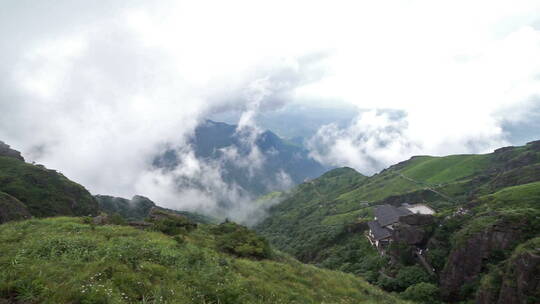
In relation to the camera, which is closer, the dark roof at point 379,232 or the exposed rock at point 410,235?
the exposed rock at point 410,235

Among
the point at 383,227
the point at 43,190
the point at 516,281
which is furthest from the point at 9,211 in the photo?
the point at 383,227

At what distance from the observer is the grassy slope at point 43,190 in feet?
278

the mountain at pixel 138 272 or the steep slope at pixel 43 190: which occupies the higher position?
the steep slope at pixel 43 190

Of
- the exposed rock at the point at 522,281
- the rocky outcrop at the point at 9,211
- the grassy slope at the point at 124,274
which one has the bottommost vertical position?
the exposed rock at the point at 522,281

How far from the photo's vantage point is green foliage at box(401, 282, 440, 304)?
1275 inches

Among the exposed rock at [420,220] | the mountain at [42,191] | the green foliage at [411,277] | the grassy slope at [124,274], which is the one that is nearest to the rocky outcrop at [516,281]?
the green foliage at [411,277]

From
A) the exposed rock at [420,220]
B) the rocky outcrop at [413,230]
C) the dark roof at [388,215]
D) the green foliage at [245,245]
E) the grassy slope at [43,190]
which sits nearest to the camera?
the green foliage at [245,245]

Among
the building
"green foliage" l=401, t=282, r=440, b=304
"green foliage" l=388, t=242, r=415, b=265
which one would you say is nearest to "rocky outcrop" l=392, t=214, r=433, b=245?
"green foliage" l=388, t=242, r=415, b=265

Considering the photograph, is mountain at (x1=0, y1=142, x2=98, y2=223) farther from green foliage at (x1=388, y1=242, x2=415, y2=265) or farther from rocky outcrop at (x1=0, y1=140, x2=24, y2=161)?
green foliage at (x1=388, y1=242, x2=415, y2=265)

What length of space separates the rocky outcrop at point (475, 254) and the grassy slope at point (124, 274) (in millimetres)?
18960

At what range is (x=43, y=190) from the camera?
9512 centimetres

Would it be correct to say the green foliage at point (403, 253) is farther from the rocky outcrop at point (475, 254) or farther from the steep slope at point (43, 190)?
the steep slope at point (43, 190)

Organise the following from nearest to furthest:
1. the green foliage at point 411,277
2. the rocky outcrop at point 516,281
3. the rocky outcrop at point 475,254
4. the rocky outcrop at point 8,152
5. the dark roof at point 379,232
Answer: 1. the rocky outcrop at point 516,281
2. the rocky outcrop at point 475,254
3. the green foliage at point 411,277
4. the dark roof at point 379,232
5. the rocky outcrop at point 8,152

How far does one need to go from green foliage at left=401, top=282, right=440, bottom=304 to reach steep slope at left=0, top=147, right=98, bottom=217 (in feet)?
293
